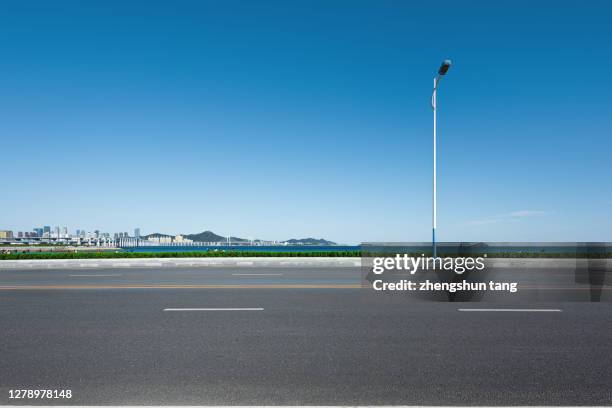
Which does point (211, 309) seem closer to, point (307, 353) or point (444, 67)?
point (307, 353)

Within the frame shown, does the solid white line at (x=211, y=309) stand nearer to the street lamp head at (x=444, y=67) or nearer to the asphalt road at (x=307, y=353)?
the asphalt road at (x=307, y=353)

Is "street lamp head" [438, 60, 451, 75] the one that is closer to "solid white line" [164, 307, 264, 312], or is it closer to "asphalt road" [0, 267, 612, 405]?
"asphalt road" [0, 267, 612, 405]

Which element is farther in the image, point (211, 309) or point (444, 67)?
point (444, 67)

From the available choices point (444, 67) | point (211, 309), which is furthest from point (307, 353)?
point (444, 67)

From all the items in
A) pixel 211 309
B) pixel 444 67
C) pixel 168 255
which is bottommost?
pixel 168 255

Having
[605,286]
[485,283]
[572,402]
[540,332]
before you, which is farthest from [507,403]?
[605,286]

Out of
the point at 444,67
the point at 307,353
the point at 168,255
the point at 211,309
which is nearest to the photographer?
the point at 307,353

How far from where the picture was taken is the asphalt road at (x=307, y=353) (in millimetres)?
3945

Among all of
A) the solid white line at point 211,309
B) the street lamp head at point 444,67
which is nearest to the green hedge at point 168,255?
the street lamp head at point 444,67

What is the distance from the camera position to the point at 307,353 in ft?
16.9

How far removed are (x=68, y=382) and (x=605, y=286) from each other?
15.1 metres

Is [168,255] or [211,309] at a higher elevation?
[211,309]

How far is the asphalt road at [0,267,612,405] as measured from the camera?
12.9ft

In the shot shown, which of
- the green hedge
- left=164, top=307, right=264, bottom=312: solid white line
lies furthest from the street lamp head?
left=164, top=307, right=264, bottom=312: solid white line
